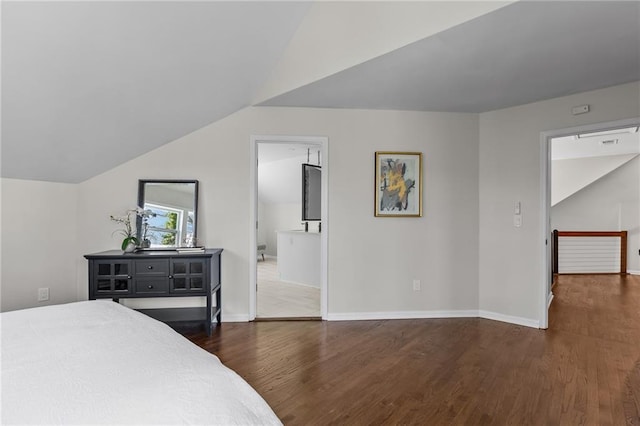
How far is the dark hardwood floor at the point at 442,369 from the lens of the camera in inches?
75.9

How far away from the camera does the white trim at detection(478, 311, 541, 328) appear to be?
340 cm

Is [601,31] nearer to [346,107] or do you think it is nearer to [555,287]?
[346,107]

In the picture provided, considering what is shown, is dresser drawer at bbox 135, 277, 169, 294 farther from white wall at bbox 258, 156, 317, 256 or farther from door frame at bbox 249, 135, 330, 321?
white wall at bbox 258, 156, 317, 256

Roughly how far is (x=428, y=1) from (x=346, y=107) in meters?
1.50

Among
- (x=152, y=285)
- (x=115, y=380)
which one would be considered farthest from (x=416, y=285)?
(x=115, y=380)

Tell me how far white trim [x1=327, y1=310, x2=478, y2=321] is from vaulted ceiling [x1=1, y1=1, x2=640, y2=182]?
2.25 m

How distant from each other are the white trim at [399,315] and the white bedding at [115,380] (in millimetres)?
2499

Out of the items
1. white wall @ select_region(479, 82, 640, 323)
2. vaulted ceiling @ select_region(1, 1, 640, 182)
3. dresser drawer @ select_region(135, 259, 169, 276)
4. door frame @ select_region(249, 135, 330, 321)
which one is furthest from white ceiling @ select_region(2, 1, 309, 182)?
white wall @ select_region(479, 82, 640, 323)

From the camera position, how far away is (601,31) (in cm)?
209

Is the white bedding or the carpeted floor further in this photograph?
the carpeted floor

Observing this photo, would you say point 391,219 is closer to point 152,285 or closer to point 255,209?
point 255,209

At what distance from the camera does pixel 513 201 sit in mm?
3568

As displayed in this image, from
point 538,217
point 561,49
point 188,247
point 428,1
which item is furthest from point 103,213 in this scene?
point 538,217

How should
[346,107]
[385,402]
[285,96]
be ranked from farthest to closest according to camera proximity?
[346,107] < [285,96] < [385,402]
